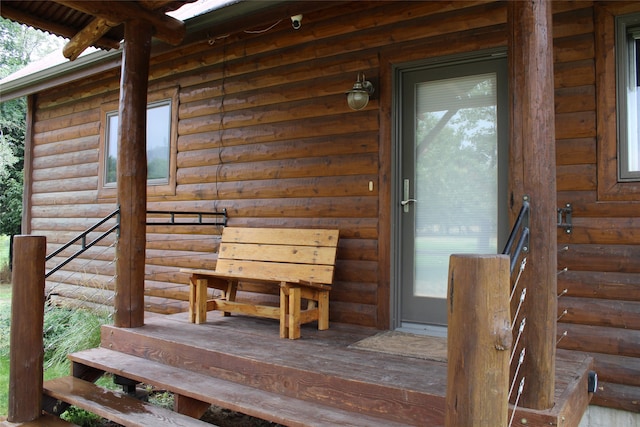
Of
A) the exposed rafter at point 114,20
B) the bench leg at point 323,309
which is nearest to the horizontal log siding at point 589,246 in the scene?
the bench leg at point 323,309

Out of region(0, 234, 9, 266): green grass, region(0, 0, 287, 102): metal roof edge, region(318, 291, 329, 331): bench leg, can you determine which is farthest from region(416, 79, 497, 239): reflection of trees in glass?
region(0, 234, 9, 266): green grass

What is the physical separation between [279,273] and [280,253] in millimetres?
171

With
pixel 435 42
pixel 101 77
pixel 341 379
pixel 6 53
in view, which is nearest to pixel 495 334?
pixel 341 379

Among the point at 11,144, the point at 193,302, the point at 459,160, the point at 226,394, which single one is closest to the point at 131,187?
the point at 193,302

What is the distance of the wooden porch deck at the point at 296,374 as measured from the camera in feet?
7.71

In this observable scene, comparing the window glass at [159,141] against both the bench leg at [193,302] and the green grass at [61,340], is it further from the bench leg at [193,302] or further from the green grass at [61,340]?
the bench leg at [193,302]

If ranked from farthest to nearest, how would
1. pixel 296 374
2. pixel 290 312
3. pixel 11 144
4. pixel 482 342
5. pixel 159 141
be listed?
pixel 11 144 → pixel 159 141 → pixel 290 312 → pixel 296 374 → pixel 482 342

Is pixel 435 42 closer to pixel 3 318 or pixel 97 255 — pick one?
pixel 97 255

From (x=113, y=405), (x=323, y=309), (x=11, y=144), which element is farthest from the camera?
(x=11, y=144)

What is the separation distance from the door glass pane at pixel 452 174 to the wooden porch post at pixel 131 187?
2.16m

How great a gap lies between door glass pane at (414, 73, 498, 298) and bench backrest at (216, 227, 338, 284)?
0.72m

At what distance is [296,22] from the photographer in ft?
13.4

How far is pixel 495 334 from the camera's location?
1.49 metres

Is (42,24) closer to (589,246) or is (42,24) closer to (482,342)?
(482,342)
